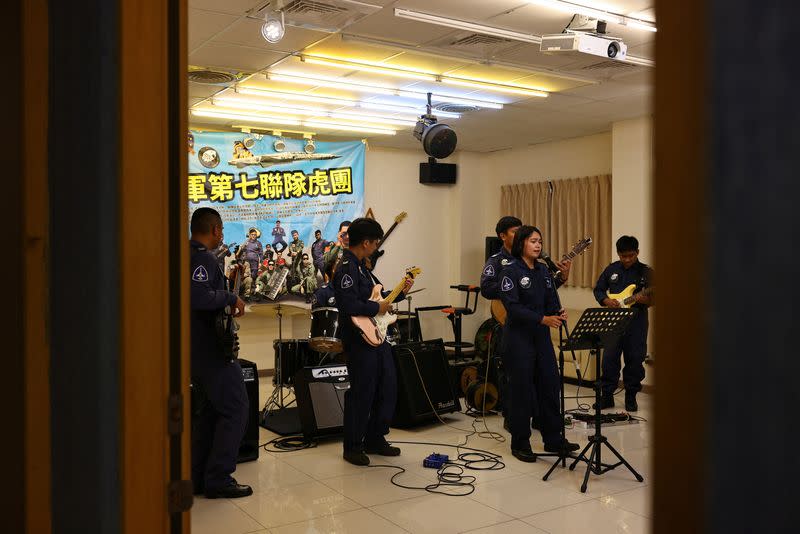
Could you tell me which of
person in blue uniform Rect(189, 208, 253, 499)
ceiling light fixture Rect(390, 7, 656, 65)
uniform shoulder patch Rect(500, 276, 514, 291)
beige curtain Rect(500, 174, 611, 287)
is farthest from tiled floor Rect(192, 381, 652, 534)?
beige curtain Rect(500, 174, 611, 287)

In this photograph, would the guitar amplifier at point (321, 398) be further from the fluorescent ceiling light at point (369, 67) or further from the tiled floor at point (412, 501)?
the fluorescent ceiling light at point (369, 67)

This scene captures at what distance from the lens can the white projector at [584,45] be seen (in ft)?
15.6

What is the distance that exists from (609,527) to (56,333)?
3.32m

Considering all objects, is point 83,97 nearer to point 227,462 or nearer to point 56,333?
point 56,333

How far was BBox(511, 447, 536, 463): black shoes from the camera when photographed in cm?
522

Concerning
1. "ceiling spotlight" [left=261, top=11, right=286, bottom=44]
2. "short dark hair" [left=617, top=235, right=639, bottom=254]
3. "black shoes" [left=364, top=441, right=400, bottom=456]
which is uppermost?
"ceiling spotlight" [left=261, top=11, right=286, bottom=44]

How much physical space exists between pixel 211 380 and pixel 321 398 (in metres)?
1.68

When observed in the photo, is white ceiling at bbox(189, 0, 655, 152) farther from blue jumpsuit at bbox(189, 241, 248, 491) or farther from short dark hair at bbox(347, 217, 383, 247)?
blue jumpsuit at bbox(189, 241, 248, 491)

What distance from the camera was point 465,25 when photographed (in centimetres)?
485

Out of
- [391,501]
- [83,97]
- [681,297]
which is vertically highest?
[83,97]

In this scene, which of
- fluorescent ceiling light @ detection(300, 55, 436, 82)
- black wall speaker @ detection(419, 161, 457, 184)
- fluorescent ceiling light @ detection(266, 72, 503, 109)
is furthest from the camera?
black wall speaker @ detection(419, 161, 457, 184)

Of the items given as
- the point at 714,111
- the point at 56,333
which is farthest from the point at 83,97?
the point at 714,111

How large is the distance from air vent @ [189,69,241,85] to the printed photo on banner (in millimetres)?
1913

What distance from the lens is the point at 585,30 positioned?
16.1 ft
